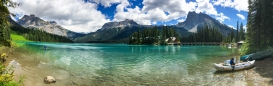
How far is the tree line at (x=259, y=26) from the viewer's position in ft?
133

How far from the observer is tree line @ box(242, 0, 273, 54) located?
40.6 m

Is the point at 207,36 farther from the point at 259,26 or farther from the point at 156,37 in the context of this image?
the point at 259,26

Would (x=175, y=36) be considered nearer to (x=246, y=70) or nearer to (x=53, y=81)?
(x=246, y=70)

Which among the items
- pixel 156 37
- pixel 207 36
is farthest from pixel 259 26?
pixel 207 36

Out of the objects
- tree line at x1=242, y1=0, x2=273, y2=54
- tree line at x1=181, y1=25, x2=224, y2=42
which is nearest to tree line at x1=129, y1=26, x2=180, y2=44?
tree line at x1=181, y1=25, x2=224, y2=42

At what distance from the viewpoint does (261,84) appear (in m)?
20.1

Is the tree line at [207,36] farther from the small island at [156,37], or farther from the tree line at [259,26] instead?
the tree line at [259,26]

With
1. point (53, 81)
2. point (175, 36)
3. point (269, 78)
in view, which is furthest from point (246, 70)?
point (175, 36)

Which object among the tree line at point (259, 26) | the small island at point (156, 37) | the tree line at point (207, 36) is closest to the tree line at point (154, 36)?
the small island at point (156, 37)

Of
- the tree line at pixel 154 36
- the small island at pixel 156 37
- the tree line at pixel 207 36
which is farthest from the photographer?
the tree line at pixel 207 36

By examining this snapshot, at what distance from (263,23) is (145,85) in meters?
36.2

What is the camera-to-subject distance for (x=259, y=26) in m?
43.3

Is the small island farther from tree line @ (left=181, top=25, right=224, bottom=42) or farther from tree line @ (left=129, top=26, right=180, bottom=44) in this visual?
tree line @ (left=181, top=25, right=224, bottom=42)

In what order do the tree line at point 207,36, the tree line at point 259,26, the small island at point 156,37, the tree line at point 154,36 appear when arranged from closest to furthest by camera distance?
the tree line at point 259,26
the small island at point 156,37
the tree line at point 154,36
the tree line at point 207,36
